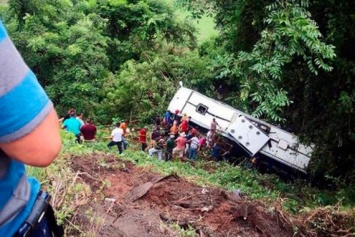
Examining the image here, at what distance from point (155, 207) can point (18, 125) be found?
A: 453 cm

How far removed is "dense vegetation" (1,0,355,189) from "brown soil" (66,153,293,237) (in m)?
2.16

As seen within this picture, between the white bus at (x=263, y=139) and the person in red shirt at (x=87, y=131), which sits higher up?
the white bus at (x=263, y=139)

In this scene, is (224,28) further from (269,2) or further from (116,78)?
(116,78)

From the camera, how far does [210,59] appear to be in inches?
596

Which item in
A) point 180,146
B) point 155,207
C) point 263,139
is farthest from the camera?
point 263,139

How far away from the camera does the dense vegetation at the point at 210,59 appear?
809 centimetres

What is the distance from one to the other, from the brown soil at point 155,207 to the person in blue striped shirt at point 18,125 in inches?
104

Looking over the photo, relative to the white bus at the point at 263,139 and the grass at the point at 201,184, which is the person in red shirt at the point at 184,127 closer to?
the white bus at the point at 263,139

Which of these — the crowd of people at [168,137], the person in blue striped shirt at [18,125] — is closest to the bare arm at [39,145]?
the person in blue striped shirt at [18,125]

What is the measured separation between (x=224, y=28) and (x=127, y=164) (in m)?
5.48

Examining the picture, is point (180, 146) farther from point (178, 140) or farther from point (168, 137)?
point (168, 137)

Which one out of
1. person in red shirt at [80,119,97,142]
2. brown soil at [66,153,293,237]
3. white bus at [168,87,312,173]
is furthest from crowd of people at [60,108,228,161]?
brown soil at [66,153,293,237]

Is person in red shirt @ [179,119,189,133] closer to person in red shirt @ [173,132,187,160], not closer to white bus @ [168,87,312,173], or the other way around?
white bus @ [168,87,312,173]

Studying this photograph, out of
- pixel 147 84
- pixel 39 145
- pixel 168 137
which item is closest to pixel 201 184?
pixel 39 145
